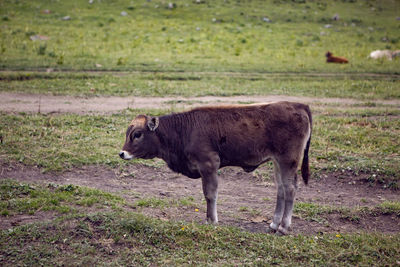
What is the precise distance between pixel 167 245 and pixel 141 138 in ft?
6.38

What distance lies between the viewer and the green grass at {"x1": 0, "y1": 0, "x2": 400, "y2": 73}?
21109mm

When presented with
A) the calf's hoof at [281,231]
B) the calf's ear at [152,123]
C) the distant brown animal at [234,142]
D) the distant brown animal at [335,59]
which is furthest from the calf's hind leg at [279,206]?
the distant brown animal at [335,59]

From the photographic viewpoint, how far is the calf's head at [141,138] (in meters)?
7.45

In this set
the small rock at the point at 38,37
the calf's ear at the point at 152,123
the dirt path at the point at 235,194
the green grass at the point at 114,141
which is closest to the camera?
the calf's ear at the point at 152,123

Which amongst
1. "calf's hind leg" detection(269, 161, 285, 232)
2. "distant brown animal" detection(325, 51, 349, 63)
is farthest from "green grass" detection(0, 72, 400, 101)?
→ "calf's hind leg" detection(269, 161, 285, 232)

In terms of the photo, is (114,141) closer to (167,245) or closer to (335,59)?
(167,245)

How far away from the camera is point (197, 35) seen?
87.7 ft

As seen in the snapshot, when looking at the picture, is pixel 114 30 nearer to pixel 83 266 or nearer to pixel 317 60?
pixel 317 60

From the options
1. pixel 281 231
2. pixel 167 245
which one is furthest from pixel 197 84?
pixel 167 245

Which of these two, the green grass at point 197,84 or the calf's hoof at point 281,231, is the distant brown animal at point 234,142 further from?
the green grass at point 197,84

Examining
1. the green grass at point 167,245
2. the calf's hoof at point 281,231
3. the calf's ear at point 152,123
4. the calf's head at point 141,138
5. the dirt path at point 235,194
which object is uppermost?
the calf's ear at point 152,123

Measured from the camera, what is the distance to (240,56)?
2348 centimetres

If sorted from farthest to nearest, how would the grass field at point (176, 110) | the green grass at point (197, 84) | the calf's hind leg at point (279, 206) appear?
the green grass at point (197, 84) < the calf's hind leg at point (279, 206) < the grass field at point (176, 110)

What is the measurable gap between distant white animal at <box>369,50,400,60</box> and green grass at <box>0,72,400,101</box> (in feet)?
15.3
